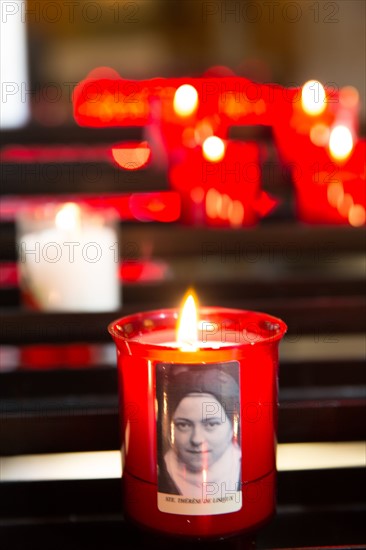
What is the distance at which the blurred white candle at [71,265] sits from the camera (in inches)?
29.6

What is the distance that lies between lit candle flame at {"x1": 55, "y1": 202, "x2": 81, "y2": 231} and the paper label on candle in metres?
0.38

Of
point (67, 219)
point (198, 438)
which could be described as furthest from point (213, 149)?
point (198, 438)

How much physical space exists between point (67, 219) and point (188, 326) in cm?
35

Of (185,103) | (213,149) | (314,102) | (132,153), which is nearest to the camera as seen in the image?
(213,149)

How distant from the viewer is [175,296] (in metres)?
0.76

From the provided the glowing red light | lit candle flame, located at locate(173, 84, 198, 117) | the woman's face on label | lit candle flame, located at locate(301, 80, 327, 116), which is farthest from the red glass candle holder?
lit candle flame, located at locate(301, 80, 327, 116)

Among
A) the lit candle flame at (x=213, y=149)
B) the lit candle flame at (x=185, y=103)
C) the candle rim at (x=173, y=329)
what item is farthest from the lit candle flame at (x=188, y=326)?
the lit candle flame at (x=185, y=103)

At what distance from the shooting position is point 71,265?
30.0 inches

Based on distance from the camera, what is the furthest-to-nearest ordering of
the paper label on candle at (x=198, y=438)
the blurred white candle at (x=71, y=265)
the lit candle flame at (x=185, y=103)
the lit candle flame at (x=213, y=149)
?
the lit candle flame at (x=185, y=103)
the lit candle flame at (x=213, y=149)
the blurred white candle at (x=71, y=265)
the paper label on candle at (x=198, y=438)

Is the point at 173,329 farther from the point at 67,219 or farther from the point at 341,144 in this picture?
the point at 341,144

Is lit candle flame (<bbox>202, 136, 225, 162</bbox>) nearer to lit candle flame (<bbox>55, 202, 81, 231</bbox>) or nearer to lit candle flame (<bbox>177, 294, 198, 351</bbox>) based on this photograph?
lit candle flame (<bbox>55, 202, 81, 231</bbox>)

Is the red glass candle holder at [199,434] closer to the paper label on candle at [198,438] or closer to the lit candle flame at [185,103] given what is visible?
the paper label on candle at [198,438]

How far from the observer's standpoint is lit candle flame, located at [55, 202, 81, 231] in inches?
30.4

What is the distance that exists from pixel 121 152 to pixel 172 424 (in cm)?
83
